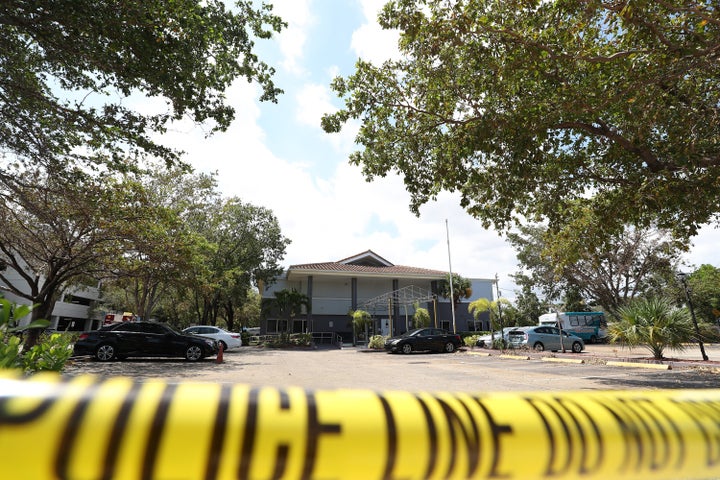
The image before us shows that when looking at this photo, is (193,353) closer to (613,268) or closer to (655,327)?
(655,327)

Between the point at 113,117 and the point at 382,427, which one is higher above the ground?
the point at 113,117

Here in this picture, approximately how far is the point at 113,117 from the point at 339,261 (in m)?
29.1

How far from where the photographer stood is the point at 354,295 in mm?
33875

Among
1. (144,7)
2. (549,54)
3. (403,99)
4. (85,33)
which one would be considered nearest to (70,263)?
(85,33)

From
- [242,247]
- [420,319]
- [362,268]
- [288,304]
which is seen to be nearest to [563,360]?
[420,319]

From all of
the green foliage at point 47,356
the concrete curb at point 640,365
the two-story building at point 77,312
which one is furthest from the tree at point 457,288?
the two-story building at point 77,312

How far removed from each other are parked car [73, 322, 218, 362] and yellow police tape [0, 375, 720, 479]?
1450 centimetres

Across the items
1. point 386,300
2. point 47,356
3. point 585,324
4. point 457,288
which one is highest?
point 457,288

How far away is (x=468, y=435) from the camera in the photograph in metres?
0.83

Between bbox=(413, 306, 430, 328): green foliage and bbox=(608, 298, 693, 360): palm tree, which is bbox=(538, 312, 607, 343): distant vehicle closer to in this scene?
bbox=(413, 306, 430, 328): green foliage

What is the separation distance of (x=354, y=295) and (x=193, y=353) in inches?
820

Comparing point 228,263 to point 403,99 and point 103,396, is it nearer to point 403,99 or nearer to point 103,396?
point 403,99

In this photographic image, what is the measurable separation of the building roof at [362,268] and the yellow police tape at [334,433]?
30.9 m

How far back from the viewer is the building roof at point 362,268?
3209cm
